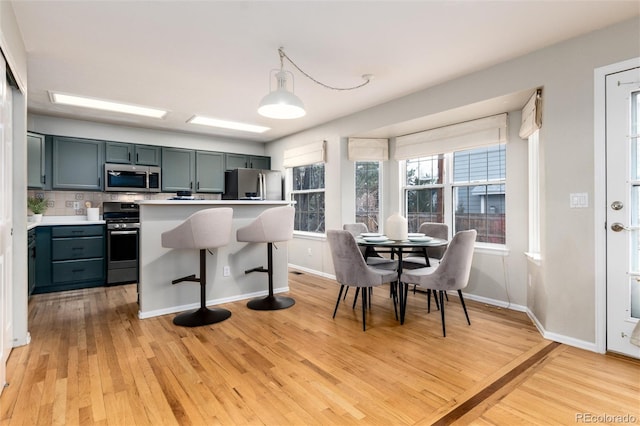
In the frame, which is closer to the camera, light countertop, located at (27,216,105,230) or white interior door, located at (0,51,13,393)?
white interior door, located at (0,51,13,393)

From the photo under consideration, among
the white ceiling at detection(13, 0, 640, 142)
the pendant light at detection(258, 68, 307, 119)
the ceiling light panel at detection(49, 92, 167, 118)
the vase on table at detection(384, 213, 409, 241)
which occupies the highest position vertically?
the ceiling light panel at detection(49, 92, 167, 118)

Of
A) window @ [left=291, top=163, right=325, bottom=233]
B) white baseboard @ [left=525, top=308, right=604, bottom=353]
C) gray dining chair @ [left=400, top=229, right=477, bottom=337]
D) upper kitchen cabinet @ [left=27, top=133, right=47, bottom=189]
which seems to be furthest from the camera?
window @ [left=291, top=163, right=325, bottom=233]

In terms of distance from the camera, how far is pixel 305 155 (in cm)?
538

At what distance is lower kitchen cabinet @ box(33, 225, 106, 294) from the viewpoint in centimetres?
414

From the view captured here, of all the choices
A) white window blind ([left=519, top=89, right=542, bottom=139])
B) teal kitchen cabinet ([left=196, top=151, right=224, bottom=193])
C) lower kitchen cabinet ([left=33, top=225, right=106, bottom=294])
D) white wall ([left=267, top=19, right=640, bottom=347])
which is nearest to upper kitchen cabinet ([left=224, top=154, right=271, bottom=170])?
teal kitchen cabinet ([left=196, top=151, right=224, bottom=193])

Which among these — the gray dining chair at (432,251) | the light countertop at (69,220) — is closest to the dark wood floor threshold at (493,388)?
the gray dining chair at (432,251)

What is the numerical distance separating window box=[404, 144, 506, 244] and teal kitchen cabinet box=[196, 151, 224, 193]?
10.8 feet

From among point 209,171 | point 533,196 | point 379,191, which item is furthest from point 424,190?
point 209,171

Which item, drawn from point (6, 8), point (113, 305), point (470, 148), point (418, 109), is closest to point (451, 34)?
point (418, 109)

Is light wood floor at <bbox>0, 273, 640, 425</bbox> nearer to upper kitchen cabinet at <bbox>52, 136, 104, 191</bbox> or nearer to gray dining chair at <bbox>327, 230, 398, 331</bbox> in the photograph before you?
gray dining chair at <bbox>327, 230, 398, 331</bbox>

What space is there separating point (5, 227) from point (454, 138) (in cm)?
410

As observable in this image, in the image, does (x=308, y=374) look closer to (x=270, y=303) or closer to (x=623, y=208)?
(x=270, y=303)

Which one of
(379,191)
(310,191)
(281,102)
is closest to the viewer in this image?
(281,102)

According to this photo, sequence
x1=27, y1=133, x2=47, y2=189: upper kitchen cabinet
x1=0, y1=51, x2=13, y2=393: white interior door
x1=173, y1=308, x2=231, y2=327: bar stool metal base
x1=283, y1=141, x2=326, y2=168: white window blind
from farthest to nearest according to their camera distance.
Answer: x1=283, y1=141, x2=326, y2=168: white window blind < x1=27, y1=133, x2=47, y2=189: upper kitchen cabinet < x1=173, y1=308, x2=231, y2=327: bar stool metal base < x1=0, y1=51, x2=13, y2=393: white interior door
